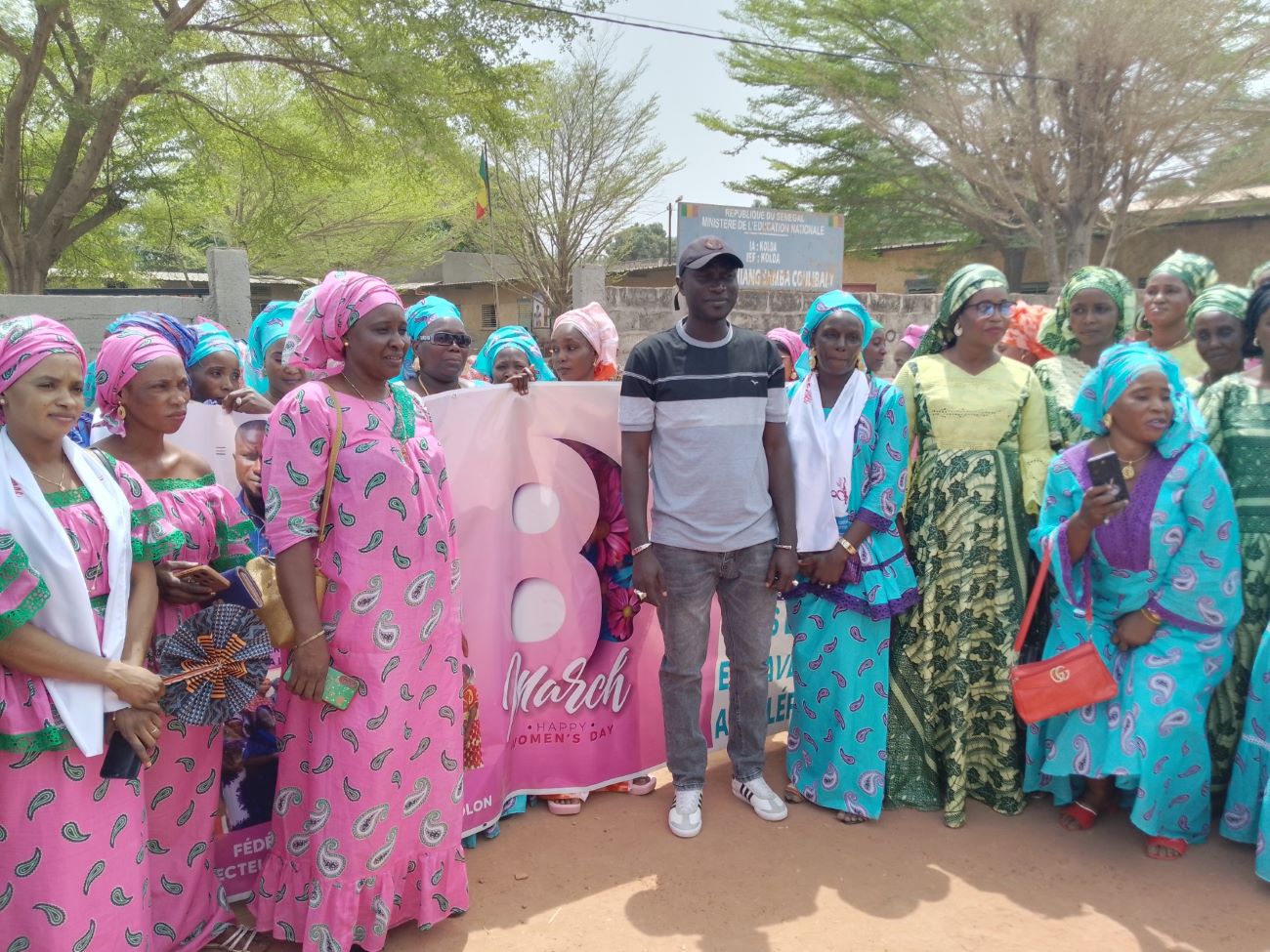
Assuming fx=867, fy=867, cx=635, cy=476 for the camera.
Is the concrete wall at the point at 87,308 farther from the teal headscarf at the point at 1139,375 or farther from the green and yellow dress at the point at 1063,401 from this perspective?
the teal headscarf at the point at 1139,375

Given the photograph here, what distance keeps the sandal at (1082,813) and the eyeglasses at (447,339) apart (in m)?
3.09

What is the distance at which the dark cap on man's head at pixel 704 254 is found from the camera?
305 centimetres

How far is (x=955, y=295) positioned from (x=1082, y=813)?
2144 mm

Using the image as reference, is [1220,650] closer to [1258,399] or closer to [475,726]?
[1258,399]

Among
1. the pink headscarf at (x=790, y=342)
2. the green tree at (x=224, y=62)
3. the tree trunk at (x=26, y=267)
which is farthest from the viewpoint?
the tree trunk at (x=26, y=267)

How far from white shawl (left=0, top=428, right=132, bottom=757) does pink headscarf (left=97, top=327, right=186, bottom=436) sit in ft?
0.91

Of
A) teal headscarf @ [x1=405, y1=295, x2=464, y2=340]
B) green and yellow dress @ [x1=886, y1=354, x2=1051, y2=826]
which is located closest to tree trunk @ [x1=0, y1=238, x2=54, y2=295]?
teal headscarf @ [x1=405, y1=295, x2=464, y2=340]

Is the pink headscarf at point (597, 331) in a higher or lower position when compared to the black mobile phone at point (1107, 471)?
higher

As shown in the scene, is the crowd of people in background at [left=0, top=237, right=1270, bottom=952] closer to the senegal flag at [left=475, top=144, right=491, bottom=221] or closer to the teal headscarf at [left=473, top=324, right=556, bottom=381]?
the teal headscarf at [left=473, top=324, right=556, bottom=381]

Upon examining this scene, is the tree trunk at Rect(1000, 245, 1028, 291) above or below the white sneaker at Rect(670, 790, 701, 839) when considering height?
above

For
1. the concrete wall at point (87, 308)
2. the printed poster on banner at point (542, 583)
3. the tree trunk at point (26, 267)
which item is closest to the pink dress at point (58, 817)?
the printed poster on banner at point (542, 583)

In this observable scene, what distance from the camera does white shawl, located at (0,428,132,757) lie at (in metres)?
2.02

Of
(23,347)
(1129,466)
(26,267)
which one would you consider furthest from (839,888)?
(26,267)

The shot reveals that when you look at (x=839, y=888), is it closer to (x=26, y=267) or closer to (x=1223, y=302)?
(x=1223, y=302)
